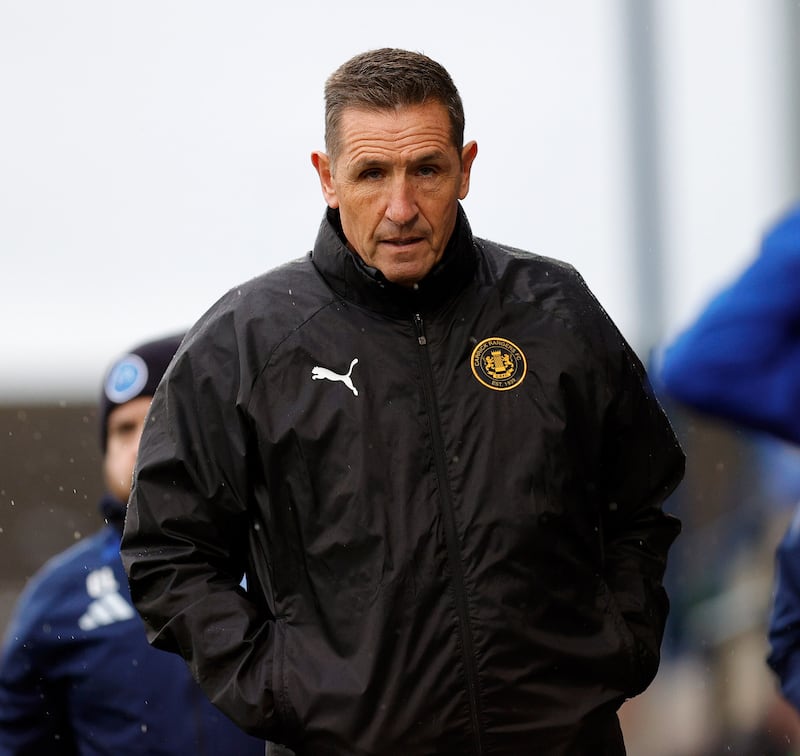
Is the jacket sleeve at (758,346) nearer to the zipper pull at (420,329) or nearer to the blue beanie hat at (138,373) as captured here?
the zipper pull at (420,329)

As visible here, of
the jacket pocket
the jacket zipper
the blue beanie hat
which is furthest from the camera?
the blue beanie hat

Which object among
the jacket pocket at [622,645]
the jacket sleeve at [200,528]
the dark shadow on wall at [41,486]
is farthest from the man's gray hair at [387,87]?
the dark shadow on wall at [41,486]

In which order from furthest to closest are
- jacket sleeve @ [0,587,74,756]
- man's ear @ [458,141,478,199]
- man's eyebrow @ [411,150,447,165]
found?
1. jacket sleeve @ [0,587,74,756]
2. man's ear @ [458,141,478,199]
3. man's eyebrow @ [411,150,447,165]

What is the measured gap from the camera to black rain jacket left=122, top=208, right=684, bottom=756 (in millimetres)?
3365

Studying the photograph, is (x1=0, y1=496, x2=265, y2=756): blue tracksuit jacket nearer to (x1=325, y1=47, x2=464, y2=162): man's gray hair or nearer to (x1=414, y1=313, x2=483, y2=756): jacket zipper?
(x1=414, y1=313, x2=483, y2=756): jacket zipper

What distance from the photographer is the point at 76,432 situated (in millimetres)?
13062

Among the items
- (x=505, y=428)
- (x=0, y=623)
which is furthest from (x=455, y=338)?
(x=0, y=623)

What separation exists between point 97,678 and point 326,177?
1.61m

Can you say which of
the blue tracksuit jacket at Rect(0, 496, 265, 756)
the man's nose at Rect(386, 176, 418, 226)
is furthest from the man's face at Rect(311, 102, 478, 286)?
the blue tracksuit jacket at Rect(0, 496, 265, 756)

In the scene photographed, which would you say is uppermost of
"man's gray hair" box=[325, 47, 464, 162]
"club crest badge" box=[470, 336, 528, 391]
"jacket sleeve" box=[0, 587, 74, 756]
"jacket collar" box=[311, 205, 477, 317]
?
"man's gray hair" box=[325, 47, 464, 162]

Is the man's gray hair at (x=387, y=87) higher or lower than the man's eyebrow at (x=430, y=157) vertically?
higher

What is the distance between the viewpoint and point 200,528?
3.49 meters

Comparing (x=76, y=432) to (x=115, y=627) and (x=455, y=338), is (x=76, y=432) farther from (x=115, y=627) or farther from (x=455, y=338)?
(x=455, y=338)

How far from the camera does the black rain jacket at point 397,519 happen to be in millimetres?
3365
